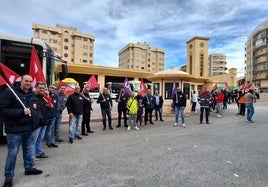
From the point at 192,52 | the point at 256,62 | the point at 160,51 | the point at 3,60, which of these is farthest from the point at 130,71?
the point at 160,51

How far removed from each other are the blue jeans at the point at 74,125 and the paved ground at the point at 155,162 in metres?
0.34

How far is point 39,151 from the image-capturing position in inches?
220

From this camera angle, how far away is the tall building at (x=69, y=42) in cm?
7321

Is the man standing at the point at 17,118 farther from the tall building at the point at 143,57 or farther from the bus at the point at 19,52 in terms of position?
the tall building at the point at 143,57

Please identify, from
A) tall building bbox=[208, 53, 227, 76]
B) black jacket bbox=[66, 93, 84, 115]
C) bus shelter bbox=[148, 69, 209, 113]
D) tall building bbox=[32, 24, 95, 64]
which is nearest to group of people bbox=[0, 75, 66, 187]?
black jacket bbox=[66, 93, 84, 115]

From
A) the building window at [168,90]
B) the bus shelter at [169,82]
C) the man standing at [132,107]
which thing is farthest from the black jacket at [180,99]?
the building window at [168,90]

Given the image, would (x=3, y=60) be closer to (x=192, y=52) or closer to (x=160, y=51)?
(x=192, y=52)

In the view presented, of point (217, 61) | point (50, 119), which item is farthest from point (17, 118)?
point (217, 61)

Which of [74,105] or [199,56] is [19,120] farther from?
[199,56]

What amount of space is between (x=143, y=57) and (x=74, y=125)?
10379 cm

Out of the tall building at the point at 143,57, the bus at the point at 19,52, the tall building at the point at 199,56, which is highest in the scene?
the tall building at the point at 143,57

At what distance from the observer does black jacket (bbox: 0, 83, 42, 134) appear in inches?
150

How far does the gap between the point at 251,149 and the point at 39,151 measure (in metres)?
5.70

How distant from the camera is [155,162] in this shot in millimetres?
5219
